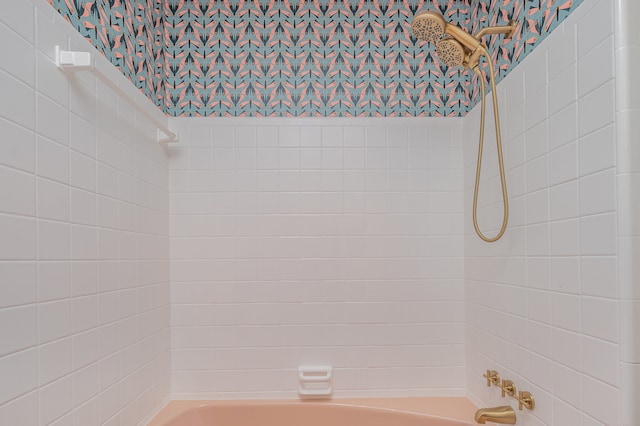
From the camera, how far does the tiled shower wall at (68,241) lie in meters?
1.16

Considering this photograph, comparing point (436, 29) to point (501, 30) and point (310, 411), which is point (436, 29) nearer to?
point (501, 30)

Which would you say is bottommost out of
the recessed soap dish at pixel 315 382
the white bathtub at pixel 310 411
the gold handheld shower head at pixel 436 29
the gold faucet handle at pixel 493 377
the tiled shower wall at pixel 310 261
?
the white bathtub at pixel 310 411

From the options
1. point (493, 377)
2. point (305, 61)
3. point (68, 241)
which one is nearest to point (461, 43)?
point (305, 61)

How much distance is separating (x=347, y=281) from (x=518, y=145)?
3.40ft

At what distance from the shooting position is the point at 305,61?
7.93 feet

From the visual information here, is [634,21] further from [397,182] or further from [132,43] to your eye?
[132,43]

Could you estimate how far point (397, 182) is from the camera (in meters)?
2.41

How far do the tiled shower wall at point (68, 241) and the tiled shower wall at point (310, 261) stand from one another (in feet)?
1.05

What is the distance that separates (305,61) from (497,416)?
1.78 m

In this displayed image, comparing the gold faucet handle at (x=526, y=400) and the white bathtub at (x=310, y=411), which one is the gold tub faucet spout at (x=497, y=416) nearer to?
the gold faucet handle at (x=526, y=400)

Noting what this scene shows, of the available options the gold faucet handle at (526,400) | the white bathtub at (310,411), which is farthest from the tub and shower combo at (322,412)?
the gold faucet handle at (526,400)

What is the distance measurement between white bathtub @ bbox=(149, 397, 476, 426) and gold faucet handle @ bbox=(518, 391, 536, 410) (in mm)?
582

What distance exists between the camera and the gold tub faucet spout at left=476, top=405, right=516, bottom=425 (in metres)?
1.73

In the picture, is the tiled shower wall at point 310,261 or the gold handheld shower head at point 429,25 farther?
the tiled shower wall at point 310,261
